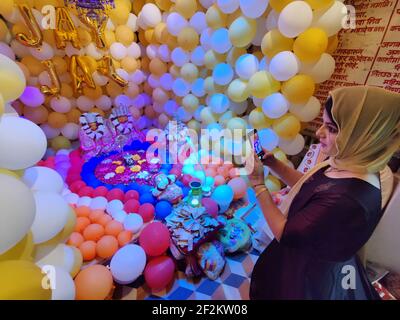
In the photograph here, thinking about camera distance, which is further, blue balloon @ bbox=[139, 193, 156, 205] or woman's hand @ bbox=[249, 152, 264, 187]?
blue balloon @ bbox=[139, 193, 156, 205]

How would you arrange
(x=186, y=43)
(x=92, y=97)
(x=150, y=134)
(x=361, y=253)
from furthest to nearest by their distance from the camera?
(x=150, y=134), (x=92, y=97), (x=186, y=43), (x=361, y=253)

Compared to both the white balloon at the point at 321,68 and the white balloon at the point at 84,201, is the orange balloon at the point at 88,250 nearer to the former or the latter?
the white balloon at the point at 84,201

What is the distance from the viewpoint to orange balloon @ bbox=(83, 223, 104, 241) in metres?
1.53

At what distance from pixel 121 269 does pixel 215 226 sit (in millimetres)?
619

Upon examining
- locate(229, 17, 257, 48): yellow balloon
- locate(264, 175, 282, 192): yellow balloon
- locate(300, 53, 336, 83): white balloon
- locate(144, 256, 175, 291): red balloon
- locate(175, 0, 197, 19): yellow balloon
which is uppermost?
locate(175, 0, 197, 19): yellow balloon

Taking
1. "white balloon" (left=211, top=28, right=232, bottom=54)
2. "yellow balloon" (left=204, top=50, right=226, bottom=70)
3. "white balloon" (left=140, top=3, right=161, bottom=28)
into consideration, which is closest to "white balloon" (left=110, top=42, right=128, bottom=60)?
"white balloon" (left=140, top=3, right=161, bottom=28)

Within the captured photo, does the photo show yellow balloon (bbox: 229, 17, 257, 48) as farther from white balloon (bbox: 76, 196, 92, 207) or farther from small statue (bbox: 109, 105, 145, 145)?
white balloon (bbox: 76, 196, 92, 207)

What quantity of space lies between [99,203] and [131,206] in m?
0.24

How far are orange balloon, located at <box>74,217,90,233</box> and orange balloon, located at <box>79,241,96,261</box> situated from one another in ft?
0.39

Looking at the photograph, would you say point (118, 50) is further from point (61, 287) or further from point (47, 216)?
point (61, 287)

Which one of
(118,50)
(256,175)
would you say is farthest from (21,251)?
(118,50)
